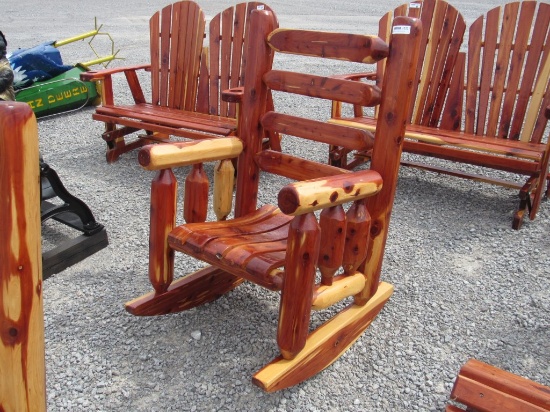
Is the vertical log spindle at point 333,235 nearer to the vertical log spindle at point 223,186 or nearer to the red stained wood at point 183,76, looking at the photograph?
the vertical log spindle at point 223,186

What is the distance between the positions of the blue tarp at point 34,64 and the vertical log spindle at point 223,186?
3.53 meters

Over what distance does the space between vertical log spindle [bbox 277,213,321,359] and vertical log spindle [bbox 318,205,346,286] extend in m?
0.09

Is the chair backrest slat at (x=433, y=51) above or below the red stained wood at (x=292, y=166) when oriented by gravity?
above

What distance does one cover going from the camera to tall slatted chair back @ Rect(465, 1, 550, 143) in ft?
12.3

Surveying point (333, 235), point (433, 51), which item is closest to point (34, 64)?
point (433, 51)

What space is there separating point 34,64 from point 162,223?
3.93 metres

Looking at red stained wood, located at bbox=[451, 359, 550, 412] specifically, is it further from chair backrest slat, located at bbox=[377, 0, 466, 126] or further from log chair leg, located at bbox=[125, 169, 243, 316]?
chair backrest slat, located at bbox=[377, 0, 466, 126]

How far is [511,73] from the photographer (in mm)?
3865

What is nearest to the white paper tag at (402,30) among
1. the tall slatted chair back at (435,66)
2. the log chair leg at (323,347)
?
the log chair leg at (323,347)

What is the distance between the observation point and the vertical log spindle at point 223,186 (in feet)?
7.74

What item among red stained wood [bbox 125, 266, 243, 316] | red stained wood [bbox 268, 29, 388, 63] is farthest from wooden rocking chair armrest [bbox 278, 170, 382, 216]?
red stained wood [bbox 125, 266, 243, 316]

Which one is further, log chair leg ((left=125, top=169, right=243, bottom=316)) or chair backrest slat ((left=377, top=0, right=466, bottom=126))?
chair backrest slat ((left=377, top=0, right=466, bottom=126))

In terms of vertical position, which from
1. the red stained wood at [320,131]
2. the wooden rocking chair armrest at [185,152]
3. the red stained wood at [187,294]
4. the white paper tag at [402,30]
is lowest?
the red stained wood at [187,294]

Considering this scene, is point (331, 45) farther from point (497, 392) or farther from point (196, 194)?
point (497, 392)
